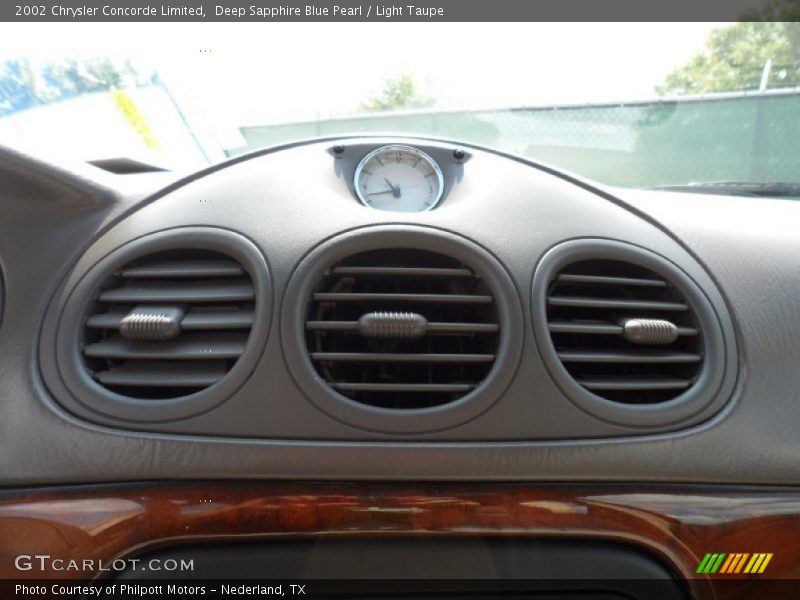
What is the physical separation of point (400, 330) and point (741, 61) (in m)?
3.22

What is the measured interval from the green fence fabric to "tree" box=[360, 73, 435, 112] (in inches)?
6.8

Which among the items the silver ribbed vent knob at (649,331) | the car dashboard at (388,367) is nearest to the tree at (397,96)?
the car dashboard at (388,367)

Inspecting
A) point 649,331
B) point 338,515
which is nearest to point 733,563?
point 649,331

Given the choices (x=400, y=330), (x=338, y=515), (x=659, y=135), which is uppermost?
(x=659, y=135)

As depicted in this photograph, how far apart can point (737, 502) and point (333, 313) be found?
0.97 m

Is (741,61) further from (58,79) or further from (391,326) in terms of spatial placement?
(58,79)

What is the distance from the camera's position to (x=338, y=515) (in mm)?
1237

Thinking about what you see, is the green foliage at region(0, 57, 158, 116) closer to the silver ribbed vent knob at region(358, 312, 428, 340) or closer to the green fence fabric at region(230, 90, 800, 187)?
the green fence fabric at region(230, 90, 800, 187)

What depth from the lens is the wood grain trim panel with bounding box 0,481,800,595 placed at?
1240 millimetres

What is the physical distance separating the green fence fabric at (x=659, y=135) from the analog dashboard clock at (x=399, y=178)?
2107 mm

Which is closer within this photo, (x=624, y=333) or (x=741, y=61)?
(x=624, y=333)

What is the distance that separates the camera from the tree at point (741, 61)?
117 inches

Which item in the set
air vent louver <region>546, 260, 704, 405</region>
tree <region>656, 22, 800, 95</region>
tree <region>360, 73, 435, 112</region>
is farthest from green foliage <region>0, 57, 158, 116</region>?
tree <region>656, 22, 800, 95</region>

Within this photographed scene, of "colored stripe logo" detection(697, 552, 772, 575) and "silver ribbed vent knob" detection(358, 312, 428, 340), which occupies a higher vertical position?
"silver ribbed vent knob" detection(358, 312, 428, 340)
